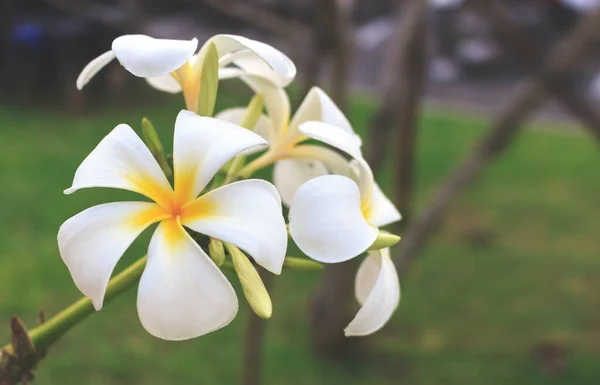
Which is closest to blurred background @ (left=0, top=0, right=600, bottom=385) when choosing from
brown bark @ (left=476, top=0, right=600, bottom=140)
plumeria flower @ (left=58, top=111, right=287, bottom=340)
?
brown bark @ (left=476, top=0, right=600, bottom=140)

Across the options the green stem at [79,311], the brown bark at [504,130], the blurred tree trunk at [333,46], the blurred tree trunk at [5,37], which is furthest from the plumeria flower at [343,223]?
the blurred tree trunk at [5,37]

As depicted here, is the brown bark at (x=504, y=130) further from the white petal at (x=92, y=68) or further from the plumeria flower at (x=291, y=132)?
the white petal at (x=92, y=68)

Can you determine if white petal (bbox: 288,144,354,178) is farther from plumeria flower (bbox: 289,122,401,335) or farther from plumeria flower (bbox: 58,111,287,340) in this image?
plumeria flower (bbox: 58,111,287,340)

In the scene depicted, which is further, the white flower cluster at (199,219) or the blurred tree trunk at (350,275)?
the blurred tree trunk at (350,275)

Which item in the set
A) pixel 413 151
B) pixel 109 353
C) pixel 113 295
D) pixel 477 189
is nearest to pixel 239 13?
pixel 109 353

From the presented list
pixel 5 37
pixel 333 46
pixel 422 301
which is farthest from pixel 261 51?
pixel 5 37

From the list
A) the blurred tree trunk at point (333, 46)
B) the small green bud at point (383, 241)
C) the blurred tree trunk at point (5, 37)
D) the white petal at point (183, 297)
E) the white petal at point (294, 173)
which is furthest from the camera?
the blurred tree trunk at point (5, 37)
